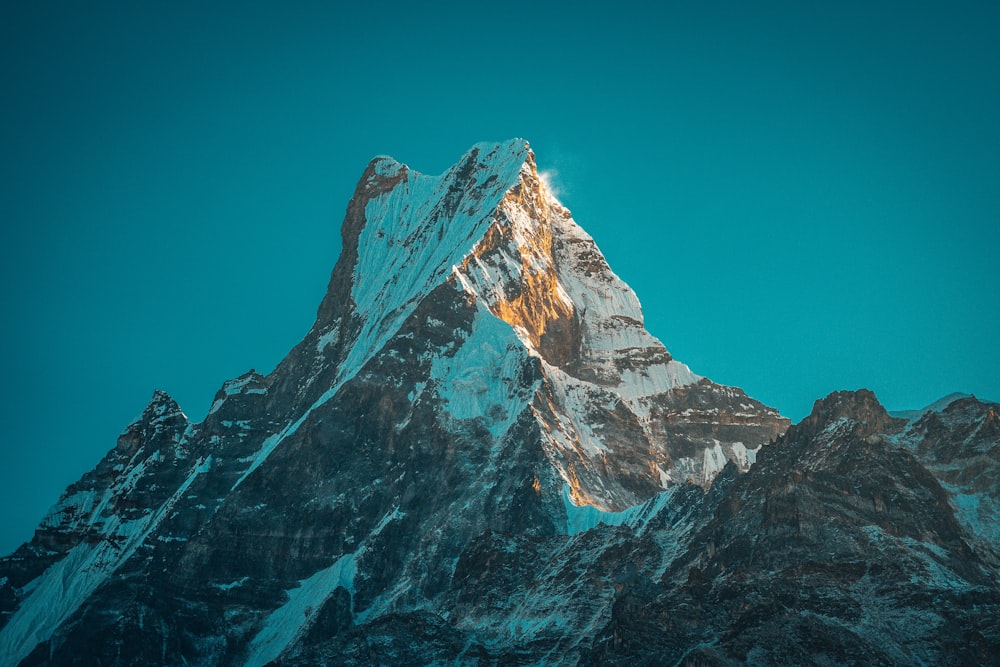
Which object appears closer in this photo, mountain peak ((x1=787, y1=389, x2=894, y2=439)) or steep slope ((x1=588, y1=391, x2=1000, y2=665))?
steep slope ((x1=588, y1=391, x2=1000, y2=665))

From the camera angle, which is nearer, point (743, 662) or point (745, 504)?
point (743, 662)

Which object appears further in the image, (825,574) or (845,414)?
(845,414)

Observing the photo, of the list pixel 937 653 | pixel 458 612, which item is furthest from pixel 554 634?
pixel 937 653

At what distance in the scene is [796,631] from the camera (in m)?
144

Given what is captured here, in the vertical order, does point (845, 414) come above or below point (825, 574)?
above

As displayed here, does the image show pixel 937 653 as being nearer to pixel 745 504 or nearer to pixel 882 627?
pixel 882 627

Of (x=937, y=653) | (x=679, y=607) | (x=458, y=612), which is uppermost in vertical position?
(x=458, y=612)

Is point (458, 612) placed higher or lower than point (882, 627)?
higher

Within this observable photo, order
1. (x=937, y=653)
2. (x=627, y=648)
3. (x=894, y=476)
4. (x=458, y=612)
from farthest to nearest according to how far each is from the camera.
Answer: (x=458, y=612), (x=894, y=476), (x=627, y=648), (x=937, y=653)

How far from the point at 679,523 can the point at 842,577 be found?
44486 millimetres

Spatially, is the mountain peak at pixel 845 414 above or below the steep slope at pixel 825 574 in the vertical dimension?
above

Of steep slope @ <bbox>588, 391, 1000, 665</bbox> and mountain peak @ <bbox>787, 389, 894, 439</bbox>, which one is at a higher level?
mountain peak @ <bbox>787, 389, 894, 439</bbox>

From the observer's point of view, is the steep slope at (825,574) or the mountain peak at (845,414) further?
the mountain peak at (845,414)

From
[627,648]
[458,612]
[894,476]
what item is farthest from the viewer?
[458,612]
